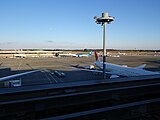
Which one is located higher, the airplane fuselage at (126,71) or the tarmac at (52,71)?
the airplane fuselage at (126,71)

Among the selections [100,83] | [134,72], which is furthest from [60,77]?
[100,83]

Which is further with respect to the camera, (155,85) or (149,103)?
(155,85)

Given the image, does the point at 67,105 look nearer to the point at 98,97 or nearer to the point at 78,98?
the point at 78,98

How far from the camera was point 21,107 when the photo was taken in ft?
10.5

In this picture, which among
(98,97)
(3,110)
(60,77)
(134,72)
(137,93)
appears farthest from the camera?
(60,77)

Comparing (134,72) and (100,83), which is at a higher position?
(100,83)

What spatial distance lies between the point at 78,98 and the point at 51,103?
0.55 meters

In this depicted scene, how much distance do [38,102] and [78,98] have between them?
805mm

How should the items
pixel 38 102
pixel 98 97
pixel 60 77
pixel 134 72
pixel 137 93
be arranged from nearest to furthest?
pixel 38 102, pixel 98 97, pixel 137 93, pixel 134 72, pixel 60 77

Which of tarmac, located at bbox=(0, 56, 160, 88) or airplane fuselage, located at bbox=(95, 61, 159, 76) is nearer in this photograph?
airplane fuselage, located at bbox=(95, 61, 159, 76)

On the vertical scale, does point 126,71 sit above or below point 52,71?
above

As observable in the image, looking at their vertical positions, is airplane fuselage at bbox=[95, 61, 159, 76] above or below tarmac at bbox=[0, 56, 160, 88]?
above

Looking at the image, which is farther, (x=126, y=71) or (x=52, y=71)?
(x=52, y=71)

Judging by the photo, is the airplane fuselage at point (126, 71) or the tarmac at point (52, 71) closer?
the airplane fuselage at point (126, 71)
